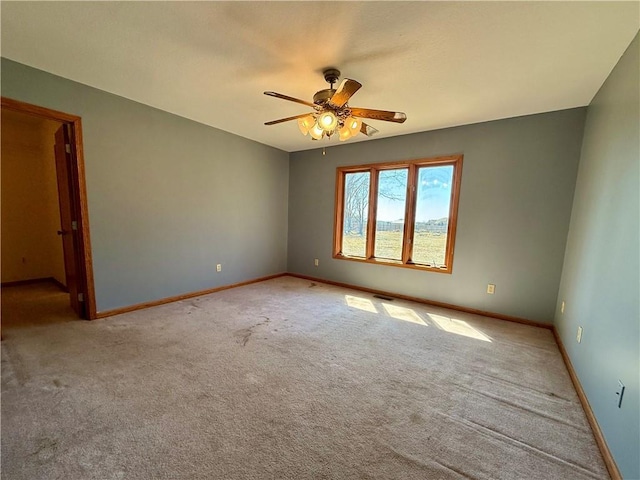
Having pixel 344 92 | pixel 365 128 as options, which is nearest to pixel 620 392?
pixel 344 92

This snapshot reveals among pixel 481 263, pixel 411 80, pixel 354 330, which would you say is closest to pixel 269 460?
pixel 354 330

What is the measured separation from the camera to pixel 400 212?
151 inches

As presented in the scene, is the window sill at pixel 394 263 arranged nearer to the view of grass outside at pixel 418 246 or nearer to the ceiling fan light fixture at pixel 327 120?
the view of grass outside at pixel 418 246

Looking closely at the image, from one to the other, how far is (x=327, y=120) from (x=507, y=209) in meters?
2.41

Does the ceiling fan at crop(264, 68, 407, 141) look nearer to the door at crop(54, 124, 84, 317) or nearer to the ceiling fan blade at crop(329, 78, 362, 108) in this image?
the ceiling fan blade at crop(329, 78, 362, 108)

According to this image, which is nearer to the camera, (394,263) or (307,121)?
(307,121)

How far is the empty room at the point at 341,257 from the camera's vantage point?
1362 mm

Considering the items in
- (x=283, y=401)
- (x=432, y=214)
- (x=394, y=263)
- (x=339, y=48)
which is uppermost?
(x=339, y=48)

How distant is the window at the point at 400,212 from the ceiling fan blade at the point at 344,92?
200 cm

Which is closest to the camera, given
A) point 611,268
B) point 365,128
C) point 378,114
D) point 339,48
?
point 611,268

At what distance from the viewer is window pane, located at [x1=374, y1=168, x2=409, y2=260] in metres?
3.82

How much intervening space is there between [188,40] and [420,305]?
12.0ft

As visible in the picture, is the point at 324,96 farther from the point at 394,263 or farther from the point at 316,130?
the point at 394,263

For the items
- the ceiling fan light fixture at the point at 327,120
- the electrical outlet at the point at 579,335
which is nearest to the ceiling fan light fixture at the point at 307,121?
the ceiling fan light fixture at the point at 327,120
